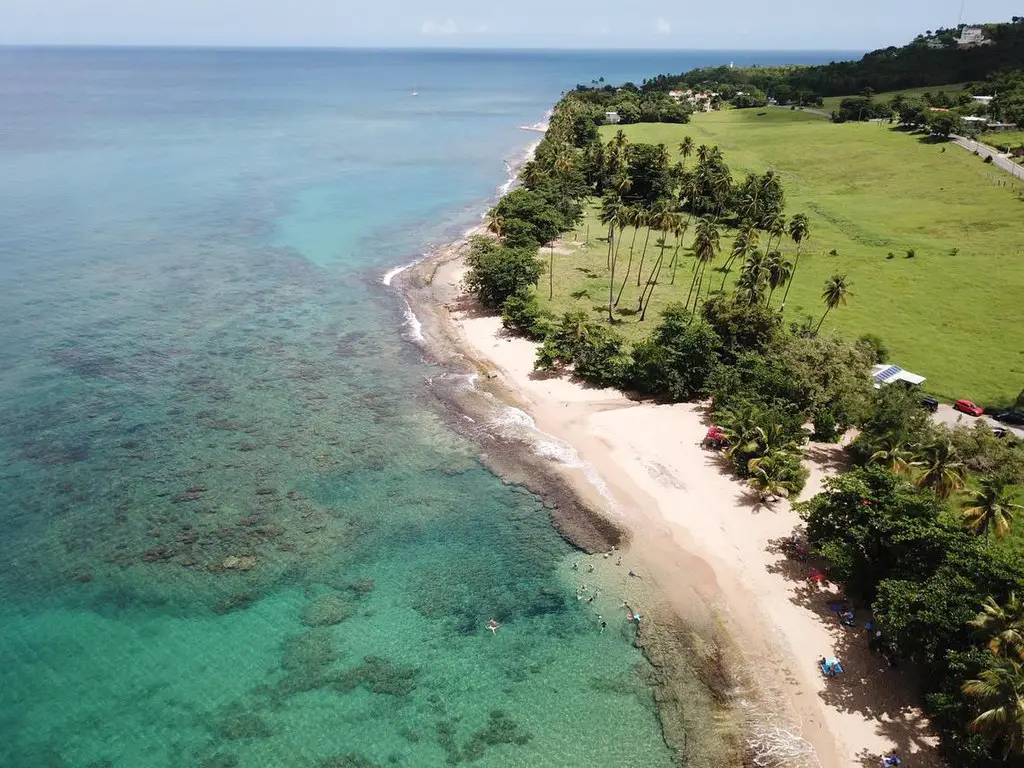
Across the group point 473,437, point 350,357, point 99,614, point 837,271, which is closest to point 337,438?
point 473,437

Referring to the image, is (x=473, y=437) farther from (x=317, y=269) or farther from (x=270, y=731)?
(x=317, y=269)

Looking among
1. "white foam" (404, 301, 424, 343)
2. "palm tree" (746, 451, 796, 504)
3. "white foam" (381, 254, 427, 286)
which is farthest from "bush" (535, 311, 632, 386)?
"white foam" (381, 254, 427, 286)

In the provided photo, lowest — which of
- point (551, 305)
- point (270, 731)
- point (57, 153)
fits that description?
point (270, 731)

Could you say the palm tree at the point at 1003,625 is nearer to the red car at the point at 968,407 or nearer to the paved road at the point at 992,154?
the red car at the point at 968,407

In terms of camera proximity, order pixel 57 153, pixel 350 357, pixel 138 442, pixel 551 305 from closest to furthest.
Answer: pixel 138 442, pixel 350 357, pixel 551 305, pixel 57 153

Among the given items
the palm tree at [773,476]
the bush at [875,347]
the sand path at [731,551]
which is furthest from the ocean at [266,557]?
the bush at [875,347]
